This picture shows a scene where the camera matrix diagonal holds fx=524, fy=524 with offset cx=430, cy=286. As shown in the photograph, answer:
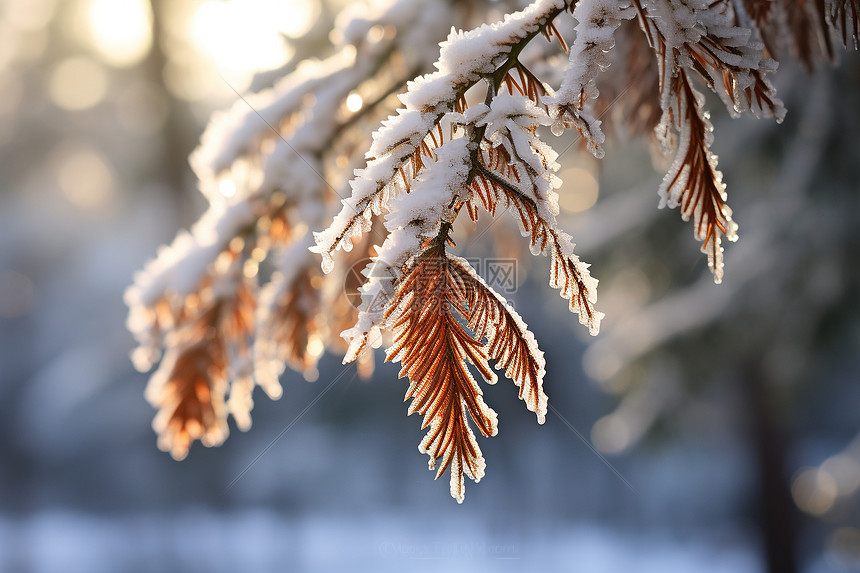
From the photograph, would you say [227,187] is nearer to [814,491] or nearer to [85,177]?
[814,491]

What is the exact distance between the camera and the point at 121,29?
8438 millimetres

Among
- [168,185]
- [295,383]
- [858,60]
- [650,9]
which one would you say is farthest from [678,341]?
[295,383]

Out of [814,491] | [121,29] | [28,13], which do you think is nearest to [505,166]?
[814,491]

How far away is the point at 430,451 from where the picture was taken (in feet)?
2.30

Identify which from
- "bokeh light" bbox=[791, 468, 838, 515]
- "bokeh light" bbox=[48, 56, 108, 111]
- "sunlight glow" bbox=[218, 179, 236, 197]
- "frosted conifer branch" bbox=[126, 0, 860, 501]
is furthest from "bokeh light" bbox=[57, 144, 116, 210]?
"bokeh light" bbox=[791, 468, 838, 515]

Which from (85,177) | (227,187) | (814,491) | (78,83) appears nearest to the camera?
(227,187)

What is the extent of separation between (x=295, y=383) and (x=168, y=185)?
17.9 feet

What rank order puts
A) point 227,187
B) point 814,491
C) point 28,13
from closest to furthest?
point 227,187 → point 814,491 → point 28,13

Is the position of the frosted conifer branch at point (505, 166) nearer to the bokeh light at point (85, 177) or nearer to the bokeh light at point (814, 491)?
the bokeh light at point (814, 491)

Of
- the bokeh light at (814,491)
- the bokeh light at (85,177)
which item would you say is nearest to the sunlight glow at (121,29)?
the bokeh light at (85,177)

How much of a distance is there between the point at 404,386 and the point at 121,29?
26.4 feet

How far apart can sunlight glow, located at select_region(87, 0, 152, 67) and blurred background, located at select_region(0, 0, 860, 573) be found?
0.17 ft

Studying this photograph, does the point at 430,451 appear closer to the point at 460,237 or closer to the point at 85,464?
the point at 460,237

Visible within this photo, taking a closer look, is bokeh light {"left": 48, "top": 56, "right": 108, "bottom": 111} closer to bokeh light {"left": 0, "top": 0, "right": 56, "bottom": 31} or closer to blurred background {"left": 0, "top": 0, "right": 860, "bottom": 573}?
blurred background {"left": 0, "top": 0, "right": 860, "bottom": 573}
